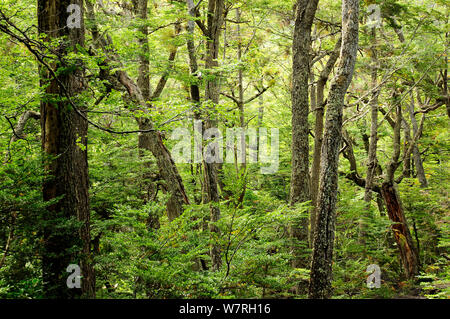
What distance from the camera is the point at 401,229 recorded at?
1078 cm

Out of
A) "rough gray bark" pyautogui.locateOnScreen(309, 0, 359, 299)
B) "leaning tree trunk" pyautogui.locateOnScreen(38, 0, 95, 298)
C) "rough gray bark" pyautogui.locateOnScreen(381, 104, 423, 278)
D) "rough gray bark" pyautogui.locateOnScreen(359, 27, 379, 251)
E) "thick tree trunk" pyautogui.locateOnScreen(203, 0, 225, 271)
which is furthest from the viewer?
"rough gray bark" pyautogui.locateOnScreen(381, 104, 423, 278)

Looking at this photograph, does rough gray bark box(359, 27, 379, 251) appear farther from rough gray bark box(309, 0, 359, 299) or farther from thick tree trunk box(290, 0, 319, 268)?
rough gray bark box(309, 0, 359, 299)

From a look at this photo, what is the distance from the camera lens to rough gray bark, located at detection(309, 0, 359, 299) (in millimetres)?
5371

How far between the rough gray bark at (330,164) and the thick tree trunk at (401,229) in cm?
617

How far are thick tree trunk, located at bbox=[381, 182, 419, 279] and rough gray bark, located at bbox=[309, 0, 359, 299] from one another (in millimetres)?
6171

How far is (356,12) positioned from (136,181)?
19.8ft

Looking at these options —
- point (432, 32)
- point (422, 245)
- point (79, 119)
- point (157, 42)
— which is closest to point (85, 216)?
point (79, 119)

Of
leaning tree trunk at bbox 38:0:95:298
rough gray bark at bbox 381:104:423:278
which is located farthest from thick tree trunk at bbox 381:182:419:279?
leaning tree trunk at bbox 38:0:95:298

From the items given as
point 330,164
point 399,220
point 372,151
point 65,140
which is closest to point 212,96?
point 330,164

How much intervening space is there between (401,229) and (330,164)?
6.94m

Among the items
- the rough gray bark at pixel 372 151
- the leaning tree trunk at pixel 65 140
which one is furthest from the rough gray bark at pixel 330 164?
the rough gray bark at pixel 372 151

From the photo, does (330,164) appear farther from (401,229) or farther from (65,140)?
(401,229)

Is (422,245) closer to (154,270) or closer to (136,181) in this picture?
(136,181)

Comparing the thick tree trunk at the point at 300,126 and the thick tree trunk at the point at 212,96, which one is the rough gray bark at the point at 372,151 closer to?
the thick tree trunk at the point at 300,126
